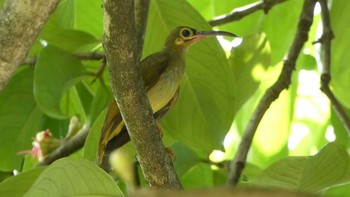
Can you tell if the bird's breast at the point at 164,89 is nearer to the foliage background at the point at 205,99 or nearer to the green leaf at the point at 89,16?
the foliage background at the point at 205,99

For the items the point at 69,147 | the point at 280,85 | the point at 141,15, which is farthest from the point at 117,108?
the point at 280,85

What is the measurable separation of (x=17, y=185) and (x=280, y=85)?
103cm

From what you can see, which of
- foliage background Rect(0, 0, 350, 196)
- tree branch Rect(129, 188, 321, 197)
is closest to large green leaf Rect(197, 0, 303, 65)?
foliage background Rect(0, 0, 350, 196)

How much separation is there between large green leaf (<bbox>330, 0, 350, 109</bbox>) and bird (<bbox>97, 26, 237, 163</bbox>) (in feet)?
1.64

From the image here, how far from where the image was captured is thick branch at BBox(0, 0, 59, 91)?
143 cm

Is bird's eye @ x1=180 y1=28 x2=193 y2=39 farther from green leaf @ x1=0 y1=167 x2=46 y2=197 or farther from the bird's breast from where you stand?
green leaf @ x1=0 y1=167 x2=46 y2=197

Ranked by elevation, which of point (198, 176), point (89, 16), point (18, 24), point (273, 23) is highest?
point (18, 24)

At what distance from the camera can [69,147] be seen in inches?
100

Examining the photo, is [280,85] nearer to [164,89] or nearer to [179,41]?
[179,41]

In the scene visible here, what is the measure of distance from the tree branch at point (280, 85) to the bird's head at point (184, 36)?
1.20ft

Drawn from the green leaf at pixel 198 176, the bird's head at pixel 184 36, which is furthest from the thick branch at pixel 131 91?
the green leaf at pixel 198 176

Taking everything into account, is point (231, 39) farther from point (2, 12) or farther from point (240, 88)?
point (2, 12)

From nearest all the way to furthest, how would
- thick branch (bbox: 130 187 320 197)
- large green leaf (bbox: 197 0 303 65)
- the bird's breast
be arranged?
thick branch (bbox: 130 187 320 197), the bird's breast, large green leaf (bbox: 197 0 303 65)

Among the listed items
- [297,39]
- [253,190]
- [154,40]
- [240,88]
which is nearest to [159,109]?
[154,40]
